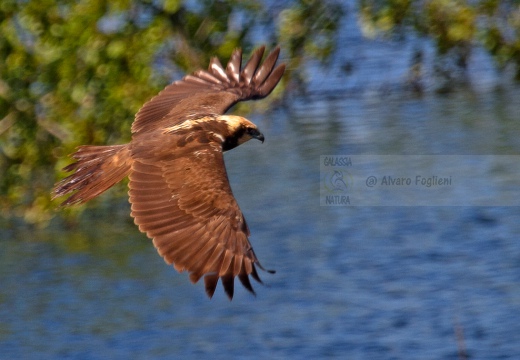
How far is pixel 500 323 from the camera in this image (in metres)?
10.2

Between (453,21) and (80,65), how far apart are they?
491 centimetres

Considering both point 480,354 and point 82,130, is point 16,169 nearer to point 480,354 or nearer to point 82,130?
point 82,130

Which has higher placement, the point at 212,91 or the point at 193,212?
the point at 212,91

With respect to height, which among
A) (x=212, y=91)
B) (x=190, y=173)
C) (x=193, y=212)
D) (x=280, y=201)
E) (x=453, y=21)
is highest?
(x=212, y=91)

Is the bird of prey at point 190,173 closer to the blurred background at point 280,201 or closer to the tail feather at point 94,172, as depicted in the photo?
the tail feather at point 94,172

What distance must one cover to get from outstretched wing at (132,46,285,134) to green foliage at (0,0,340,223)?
2.46 meters

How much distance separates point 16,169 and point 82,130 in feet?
3.43

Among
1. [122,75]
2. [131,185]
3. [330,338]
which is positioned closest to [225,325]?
[330,338]

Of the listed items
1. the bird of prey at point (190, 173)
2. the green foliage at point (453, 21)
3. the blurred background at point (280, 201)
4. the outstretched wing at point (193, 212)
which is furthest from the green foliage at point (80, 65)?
the outstretched wing at point (193, 212)

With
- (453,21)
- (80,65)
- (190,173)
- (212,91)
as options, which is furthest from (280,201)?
(190,173)

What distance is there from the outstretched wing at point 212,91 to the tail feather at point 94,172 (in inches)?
23.5

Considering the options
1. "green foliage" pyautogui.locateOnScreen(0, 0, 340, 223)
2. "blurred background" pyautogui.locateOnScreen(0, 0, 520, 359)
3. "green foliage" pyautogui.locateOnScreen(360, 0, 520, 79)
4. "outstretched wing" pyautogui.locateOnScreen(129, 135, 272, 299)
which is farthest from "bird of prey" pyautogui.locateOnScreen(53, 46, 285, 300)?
"green foliage" pyautogui.locateOnScreen(360, 0, 520, 79)

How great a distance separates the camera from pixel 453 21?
601 inches

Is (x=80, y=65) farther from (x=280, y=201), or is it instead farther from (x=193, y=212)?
(x=193, y=212)
